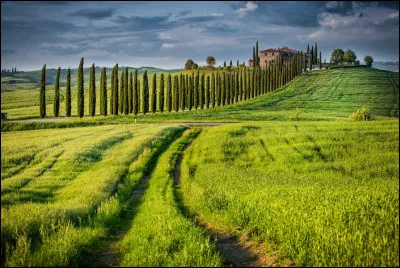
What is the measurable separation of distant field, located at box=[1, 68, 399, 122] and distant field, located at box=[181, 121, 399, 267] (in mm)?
30969

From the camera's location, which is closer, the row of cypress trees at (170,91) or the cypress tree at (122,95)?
the row of cypress trees at (170,91)

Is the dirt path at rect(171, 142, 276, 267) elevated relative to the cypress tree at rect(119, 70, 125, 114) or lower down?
lower down

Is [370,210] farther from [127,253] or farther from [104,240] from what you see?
[104,240]

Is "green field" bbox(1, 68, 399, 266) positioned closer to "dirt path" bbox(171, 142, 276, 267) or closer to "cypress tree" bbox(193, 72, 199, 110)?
"dirt path" bbox(171, 142, 276, 267)

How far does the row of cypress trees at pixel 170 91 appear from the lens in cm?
6588

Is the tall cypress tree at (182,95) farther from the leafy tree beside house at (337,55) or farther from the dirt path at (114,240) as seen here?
the leafy tree beside house at (337,55)

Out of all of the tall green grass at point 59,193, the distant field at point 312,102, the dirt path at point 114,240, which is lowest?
the dirt path at point 114,240

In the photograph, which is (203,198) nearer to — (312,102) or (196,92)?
(196,92)

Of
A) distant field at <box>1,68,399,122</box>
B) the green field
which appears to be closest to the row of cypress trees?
distant field at <box>1,68,399,122</box>

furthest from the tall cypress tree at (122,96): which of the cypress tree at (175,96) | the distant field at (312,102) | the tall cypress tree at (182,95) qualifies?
the tall cypress tree at (182,95)

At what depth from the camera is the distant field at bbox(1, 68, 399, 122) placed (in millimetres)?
67250

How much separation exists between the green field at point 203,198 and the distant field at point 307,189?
5 cm

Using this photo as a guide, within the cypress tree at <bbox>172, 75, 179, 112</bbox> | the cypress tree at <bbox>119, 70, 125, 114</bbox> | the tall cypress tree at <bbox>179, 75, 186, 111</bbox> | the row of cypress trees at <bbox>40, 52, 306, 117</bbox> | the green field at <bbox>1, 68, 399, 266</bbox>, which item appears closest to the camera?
the green field at <bbox>1, 68, 399, 266</bbox>

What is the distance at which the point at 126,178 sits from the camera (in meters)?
21.8
